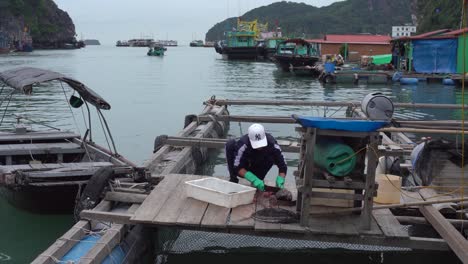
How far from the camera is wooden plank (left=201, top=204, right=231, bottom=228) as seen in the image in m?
5.41

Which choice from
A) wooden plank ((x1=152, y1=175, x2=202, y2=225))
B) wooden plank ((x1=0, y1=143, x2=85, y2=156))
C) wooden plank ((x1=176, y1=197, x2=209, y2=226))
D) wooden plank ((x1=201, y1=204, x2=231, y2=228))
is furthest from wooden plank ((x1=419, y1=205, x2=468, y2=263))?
wooden plank ((x1=0, y1=143, x2=85, y2=156))

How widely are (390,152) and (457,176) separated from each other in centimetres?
212

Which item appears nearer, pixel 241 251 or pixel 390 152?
pixel 241 251

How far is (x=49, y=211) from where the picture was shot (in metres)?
8.30

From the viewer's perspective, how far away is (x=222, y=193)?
5883 mm

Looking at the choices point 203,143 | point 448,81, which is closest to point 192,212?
point 203,143

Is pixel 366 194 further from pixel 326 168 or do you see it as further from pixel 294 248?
pixel 294 248

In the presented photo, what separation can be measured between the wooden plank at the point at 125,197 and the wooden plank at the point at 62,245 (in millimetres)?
708

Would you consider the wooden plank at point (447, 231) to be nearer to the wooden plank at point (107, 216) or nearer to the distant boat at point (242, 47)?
the wooden plank at point (107, 216)

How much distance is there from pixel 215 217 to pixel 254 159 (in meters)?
1.29

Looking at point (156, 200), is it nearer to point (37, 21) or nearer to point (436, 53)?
point (436, 53)

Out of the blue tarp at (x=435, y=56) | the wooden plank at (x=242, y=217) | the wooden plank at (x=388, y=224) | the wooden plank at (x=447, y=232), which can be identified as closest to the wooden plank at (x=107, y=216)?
the wooden plank at (x=242, y=217)

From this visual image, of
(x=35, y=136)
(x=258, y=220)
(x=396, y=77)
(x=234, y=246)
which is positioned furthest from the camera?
(x=396, y=77)

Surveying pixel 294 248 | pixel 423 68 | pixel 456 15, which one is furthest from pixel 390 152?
pixel 456 15
